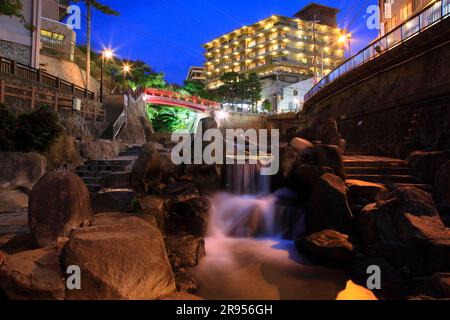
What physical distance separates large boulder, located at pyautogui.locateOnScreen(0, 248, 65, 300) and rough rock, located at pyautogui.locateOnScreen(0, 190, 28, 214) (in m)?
6.25

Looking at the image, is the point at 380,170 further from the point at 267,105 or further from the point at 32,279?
the point at 267,105

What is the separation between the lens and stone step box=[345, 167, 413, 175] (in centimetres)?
1113

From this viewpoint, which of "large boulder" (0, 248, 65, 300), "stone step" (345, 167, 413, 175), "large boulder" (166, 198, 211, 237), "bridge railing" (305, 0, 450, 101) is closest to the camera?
"large boulder" (0, 248, 65, 300)

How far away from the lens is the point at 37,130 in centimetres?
1210

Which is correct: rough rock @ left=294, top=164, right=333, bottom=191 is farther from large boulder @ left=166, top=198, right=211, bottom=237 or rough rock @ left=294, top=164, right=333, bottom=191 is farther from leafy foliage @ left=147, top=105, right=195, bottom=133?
leafy foliage @ left=147, top=105, right=195, bottom=133

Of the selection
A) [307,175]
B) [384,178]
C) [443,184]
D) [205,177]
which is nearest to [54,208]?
[205,177]

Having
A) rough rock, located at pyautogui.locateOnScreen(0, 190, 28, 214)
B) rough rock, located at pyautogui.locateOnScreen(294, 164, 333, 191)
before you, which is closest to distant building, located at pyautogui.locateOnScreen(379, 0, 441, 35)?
rough rock, located at pyautogui.locateOnScreen(294, 164, 333, 191)

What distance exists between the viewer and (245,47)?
267 ft

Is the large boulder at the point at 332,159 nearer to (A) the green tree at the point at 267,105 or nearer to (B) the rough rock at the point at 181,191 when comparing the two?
(B) the rough rock at the point at 181,191

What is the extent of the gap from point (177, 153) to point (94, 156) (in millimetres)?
6014

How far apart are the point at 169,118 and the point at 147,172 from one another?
33236mm

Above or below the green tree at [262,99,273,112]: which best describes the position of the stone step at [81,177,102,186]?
below

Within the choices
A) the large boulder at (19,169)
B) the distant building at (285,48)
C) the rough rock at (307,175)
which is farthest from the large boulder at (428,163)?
the distant building at (285,48)

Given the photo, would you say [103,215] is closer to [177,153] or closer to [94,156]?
[177,153]
